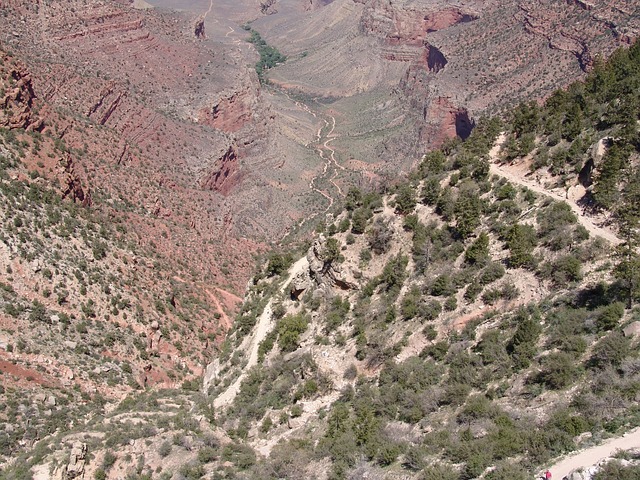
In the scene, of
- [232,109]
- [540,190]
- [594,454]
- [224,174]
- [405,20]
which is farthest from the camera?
[405,20]

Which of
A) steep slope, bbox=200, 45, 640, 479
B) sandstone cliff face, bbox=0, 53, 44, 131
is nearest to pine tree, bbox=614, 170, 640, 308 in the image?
steep slope, bbox=200, 45, 640, 479

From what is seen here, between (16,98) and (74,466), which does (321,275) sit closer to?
(74,466)

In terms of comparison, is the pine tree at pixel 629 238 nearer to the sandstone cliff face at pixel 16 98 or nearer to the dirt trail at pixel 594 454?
the dirt trail at pixel 594 454

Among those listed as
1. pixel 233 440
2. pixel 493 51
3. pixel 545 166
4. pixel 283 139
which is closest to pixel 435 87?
pixel 493 51

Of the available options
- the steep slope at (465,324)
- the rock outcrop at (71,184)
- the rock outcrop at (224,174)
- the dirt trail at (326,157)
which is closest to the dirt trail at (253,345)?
the steep slope at (465,324)

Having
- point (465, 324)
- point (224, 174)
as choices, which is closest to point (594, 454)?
point (465, 324)

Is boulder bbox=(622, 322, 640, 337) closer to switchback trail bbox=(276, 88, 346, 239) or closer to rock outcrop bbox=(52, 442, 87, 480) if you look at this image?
rock outcrop bbox=(52, 442, 87, 480)

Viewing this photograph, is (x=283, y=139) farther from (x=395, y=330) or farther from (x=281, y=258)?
(x=395, y=330)
